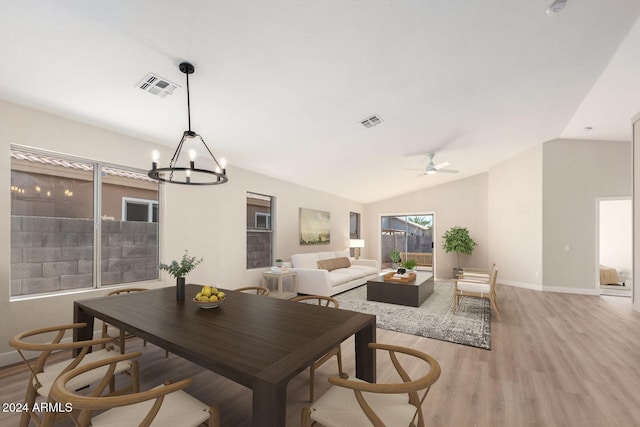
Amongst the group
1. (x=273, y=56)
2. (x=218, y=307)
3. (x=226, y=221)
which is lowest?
(x=218, y=307)

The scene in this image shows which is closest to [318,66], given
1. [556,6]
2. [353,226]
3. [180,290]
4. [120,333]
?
[556,6]

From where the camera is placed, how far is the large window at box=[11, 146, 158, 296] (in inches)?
118

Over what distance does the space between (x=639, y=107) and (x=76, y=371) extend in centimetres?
749

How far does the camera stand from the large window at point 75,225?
9.83 feet

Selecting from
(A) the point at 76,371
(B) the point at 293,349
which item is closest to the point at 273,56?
(B) the point at 293,349

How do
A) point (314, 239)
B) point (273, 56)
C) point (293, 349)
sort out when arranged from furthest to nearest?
1. point (314, 239)
2. point (273, 56)
3. point (293, 349)

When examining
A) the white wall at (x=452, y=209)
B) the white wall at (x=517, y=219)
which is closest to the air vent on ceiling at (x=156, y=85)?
the white wall at (x=517, y=219)

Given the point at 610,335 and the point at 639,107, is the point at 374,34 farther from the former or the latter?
the point at 639,107

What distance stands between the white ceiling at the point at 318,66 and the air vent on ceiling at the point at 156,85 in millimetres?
61

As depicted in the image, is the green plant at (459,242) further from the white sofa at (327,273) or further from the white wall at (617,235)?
the white wall at (617,235)

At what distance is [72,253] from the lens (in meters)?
3.31

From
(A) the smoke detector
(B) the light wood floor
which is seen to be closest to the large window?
(B) the light wood floor

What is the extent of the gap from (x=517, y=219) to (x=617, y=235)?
10.2 ft

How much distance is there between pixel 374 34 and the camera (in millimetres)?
2404
